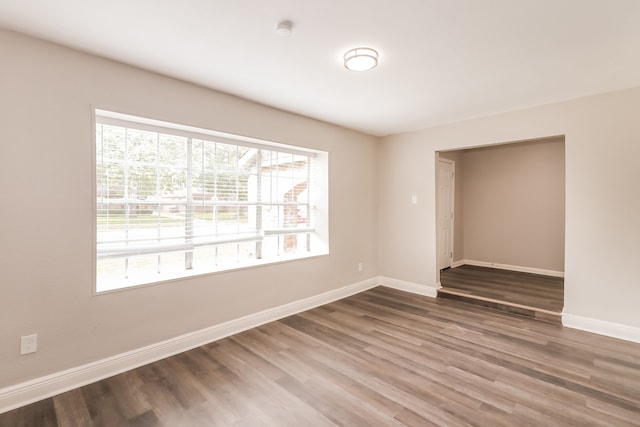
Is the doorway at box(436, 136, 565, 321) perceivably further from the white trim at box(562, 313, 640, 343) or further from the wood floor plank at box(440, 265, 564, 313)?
the white trim at box(562, 313, 640, 343)

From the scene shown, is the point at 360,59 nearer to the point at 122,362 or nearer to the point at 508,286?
the point at 122,362

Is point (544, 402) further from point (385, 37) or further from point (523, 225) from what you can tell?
point (523, 225)

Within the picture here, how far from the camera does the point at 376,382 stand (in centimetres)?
235

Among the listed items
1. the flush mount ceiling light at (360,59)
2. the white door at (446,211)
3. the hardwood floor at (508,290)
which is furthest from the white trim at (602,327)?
the flush mount ceiling light at (360,59)

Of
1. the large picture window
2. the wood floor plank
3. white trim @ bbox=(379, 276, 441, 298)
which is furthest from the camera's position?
white trim @ bbox=(379, 276, 441, 298)

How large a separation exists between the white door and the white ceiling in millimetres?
2662

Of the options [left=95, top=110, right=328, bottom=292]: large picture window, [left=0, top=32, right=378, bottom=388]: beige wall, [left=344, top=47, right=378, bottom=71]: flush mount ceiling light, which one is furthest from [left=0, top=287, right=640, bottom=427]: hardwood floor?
[left=344, top=47, right=378, bottom=71]: flush mount ceiling light

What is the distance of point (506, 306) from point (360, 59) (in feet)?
11.3

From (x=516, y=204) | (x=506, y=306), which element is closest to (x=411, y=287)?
(x=506, y=306)

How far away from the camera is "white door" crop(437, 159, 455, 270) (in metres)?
5.83

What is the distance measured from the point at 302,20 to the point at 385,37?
0.59m

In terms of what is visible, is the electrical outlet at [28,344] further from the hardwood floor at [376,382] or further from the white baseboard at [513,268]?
the white baseboard at [513,268]

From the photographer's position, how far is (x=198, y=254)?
10.4 ft

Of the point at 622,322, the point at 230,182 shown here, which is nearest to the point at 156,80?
the point at 230,182
